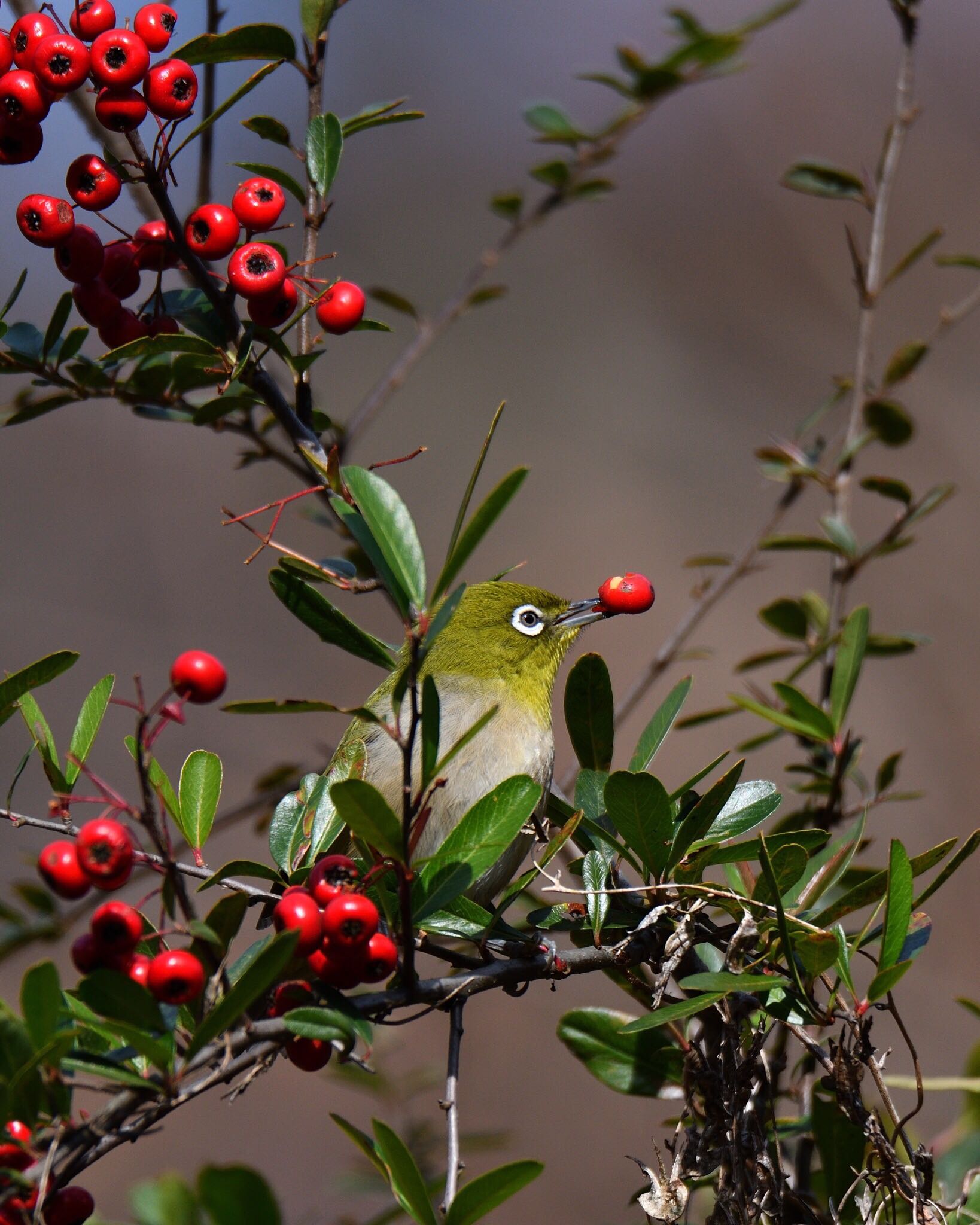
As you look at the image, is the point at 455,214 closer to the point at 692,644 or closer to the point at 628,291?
the point at 628,291

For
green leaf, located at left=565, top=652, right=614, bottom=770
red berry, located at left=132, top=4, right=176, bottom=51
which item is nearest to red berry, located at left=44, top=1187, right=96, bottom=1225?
green leaf, located at left=565, top=652, right=614, bottom=770

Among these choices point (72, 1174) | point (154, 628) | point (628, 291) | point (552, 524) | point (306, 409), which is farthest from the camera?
point (628, 291)

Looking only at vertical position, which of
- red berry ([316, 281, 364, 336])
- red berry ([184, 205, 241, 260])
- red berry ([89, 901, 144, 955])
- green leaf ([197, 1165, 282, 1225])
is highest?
red berry ([184, 205, 241, 260])

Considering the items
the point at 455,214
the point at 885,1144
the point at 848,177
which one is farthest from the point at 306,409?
the point at 455,214

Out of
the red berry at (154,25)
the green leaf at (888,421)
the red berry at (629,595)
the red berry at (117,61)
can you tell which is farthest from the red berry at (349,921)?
the green leaf at (888,421)

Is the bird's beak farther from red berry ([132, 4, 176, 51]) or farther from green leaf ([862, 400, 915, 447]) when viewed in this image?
red berry ([132, 4, 176, 51])

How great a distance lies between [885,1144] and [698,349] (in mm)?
9092

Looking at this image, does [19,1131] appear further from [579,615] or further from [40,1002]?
[579,615]

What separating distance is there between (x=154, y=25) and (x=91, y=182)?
277 millimetres

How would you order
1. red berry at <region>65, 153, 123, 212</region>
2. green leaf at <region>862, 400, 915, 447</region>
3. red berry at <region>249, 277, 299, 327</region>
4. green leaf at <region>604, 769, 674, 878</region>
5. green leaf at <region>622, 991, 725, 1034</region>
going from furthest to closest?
green leaf at <region>862, 400, 915, 447</region>
red berry at <region>249, 277, 299, 327</region>
red berry at <region>65, 153, 123, 212</region>
green leaf at <region>604, 769, 674, 878</region>
green leaf at <region>622, 991, 725, 1034</region>

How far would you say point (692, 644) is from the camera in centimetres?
884

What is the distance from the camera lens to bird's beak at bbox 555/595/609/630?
10.9ft

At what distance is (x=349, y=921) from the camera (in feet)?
4.64

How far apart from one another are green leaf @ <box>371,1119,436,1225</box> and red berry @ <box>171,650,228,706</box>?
60 centimetres
